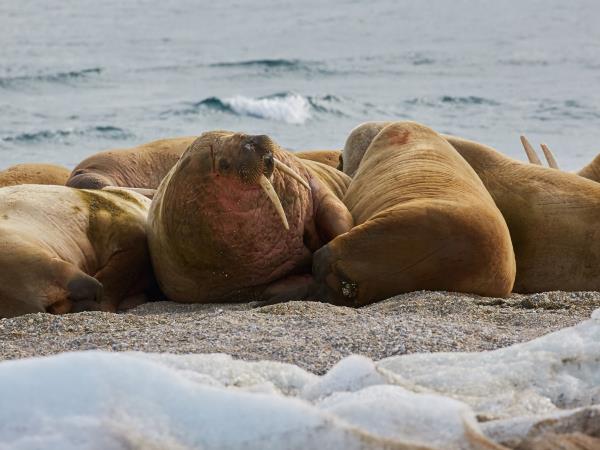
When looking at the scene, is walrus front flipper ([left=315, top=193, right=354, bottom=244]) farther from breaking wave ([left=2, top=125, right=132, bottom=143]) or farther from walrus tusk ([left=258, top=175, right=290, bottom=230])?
breaking wave ([left=2, top=125, right=132, bottom=143])

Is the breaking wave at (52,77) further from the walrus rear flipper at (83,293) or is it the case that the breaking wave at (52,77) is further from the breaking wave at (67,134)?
the walrus rear flipper at (83,293)

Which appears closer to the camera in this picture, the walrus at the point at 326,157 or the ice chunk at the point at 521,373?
the ice chunk at the point at 521,373

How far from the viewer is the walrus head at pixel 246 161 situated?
5660mm

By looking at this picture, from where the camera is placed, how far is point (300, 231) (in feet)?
20.5

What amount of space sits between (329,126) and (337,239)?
706 inches

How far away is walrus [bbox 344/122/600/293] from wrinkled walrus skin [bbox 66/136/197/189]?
346 centimetres

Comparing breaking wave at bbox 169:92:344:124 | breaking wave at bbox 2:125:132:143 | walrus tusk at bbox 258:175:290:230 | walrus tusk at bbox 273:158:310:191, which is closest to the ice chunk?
walrus tusk at bbox 258:175:290:230

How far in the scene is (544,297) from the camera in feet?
18.0

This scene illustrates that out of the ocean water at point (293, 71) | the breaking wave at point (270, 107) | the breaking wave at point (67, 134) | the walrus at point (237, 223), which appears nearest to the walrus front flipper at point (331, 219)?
the walrus at point (237, 223)

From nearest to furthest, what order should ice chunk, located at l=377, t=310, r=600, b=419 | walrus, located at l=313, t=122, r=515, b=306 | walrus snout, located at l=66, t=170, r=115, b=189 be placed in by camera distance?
1. ice chunk, located at l=377, t=310, r=600, b=419
2. walrus, located at l=313, t=122, r=515, b=306
3. walrus snout, located at l=66, t=170, r=115, b=189

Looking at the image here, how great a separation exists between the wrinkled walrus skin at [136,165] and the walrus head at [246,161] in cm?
346

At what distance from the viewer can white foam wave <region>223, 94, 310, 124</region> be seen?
2419 centimetres

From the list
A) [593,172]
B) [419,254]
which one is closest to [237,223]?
[419,254]

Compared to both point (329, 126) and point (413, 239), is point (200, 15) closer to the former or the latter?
point (329, 126)
